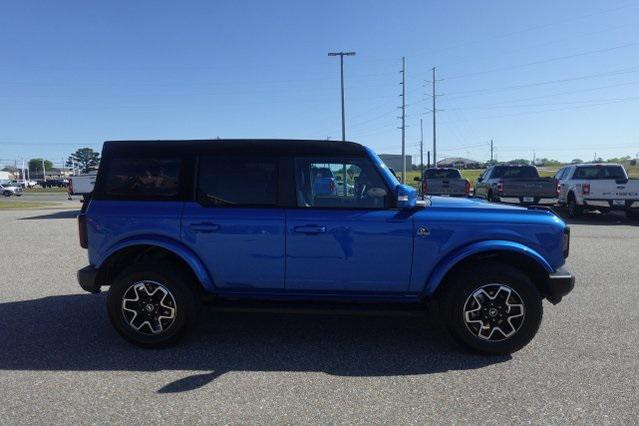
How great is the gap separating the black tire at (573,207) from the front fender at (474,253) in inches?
531

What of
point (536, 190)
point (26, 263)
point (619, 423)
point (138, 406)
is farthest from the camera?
point (536, 190)

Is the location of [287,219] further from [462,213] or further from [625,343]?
[625,343]

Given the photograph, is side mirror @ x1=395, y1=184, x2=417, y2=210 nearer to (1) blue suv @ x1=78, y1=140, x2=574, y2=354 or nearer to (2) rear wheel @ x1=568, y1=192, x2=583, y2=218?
(1) blue suv @ x1=78, y1=140, x2=574, y2=354

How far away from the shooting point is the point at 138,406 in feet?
11.0

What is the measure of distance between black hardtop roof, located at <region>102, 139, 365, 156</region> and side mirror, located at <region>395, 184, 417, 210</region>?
0.52 meters

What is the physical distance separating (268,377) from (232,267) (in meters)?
1.07

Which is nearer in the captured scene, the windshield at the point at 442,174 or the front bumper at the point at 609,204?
the front bumper at the point at 609,204

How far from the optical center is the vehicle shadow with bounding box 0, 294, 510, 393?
4.02m

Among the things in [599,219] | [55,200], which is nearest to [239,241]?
[599,219]

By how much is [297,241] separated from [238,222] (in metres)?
0.56

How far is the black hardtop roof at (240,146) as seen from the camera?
448cm

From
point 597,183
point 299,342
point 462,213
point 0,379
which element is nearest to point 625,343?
point 462,213

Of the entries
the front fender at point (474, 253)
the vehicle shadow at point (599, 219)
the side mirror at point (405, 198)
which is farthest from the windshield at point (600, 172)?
the side mirror at point (405, 198)

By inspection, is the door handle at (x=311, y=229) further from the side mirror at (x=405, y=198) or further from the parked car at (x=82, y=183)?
the parked car at (x=82, y=183)
